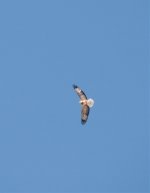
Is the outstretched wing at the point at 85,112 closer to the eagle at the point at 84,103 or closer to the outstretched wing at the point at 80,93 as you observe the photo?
the eagle at the point at 84,103

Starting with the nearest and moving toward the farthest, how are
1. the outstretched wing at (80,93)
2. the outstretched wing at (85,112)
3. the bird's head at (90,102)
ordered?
the bird's head at (90,102) → the outstretched wing at (85,112) → the outstretched wing at (80,93)

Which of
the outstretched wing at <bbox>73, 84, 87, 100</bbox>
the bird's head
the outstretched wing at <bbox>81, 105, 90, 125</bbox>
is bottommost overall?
the outstretched wing at <bbox>81, 105, 90, 125</bbox>

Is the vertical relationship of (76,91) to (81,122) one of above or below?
above

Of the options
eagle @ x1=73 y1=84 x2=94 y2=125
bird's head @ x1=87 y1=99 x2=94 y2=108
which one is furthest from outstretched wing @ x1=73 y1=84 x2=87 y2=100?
bird's head @ x1=87 y1=99 x2=94 y2=108

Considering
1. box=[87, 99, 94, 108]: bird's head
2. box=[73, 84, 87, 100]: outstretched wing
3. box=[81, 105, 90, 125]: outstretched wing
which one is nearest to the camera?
box=[87, 99, 94, 108]: bird's head

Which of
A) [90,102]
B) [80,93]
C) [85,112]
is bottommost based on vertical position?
[85,112]

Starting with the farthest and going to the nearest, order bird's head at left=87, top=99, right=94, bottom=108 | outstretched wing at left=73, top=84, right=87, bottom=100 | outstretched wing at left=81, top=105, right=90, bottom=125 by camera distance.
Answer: outstretched wing at left=73, top=84, right=87, bottom=100 → outstretched wing at left=81, top=105, right=90, bottom=125 → bird's head at left=87, top=99, right=94, bottom=108

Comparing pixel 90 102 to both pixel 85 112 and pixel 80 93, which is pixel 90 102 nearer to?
pixel 85 112

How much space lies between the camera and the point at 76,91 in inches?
928

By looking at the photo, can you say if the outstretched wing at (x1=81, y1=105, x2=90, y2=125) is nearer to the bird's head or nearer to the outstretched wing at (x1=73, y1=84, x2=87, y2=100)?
the bird's head

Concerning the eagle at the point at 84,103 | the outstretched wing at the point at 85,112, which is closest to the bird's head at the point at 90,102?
the eagle at the point at 84,103

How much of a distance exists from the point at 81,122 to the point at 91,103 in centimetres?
138

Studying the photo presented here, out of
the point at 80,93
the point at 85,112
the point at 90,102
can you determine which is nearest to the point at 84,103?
the point at 90,102

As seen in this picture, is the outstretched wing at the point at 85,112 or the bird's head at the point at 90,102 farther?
the outstretched wing at the point at 85,112
